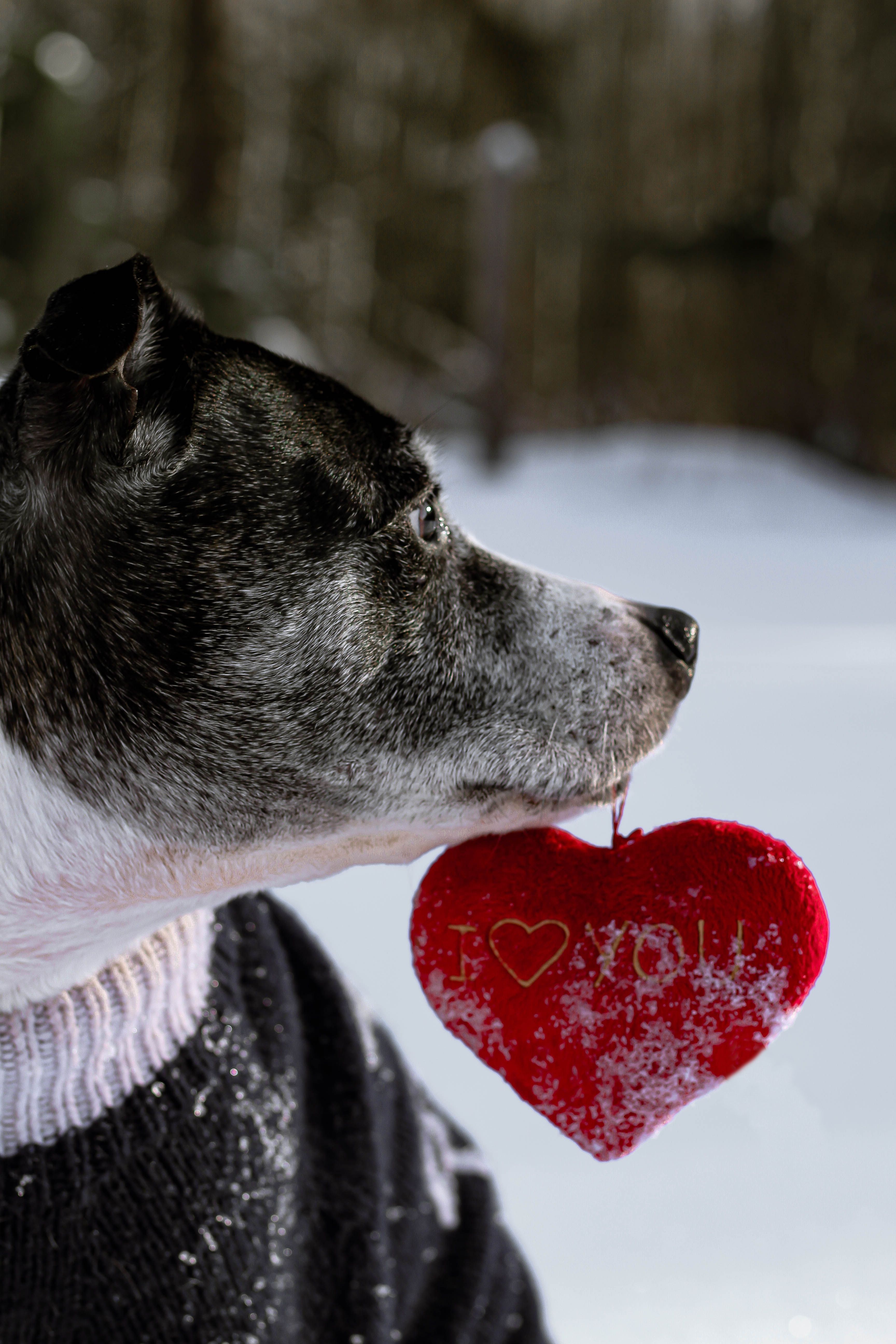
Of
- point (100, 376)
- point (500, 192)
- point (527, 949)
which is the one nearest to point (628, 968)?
point (527, 949)

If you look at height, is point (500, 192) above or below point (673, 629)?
below

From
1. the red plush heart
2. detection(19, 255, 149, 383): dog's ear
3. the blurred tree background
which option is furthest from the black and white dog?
the blurred tree background

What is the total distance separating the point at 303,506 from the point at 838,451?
200 inches

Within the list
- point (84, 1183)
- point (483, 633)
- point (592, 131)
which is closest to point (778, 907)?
point (483, 633)

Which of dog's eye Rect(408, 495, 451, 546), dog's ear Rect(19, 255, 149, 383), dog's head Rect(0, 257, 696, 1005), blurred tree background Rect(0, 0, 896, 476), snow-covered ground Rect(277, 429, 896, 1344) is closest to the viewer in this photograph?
dog's ear Rect(19, 255, 149, 383)

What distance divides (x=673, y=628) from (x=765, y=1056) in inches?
38.4

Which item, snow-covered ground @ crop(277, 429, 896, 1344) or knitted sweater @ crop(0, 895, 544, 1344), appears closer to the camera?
knitted sweater @ crop(0, 895, 544, 1344)

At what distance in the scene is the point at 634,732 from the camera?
3.33 ft

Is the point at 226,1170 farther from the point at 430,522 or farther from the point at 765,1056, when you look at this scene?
the point at 765,1056

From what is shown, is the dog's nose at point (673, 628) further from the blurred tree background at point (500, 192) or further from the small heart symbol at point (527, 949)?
the blurred tree background at point (500, 192)

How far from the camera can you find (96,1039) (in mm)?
973

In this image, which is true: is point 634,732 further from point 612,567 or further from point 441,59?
point 441,59

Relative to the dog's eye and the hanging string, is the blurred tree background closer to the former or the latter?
the dog's eye

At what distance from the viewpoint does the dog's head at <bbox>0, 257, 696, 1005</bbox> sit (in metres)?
0.88
